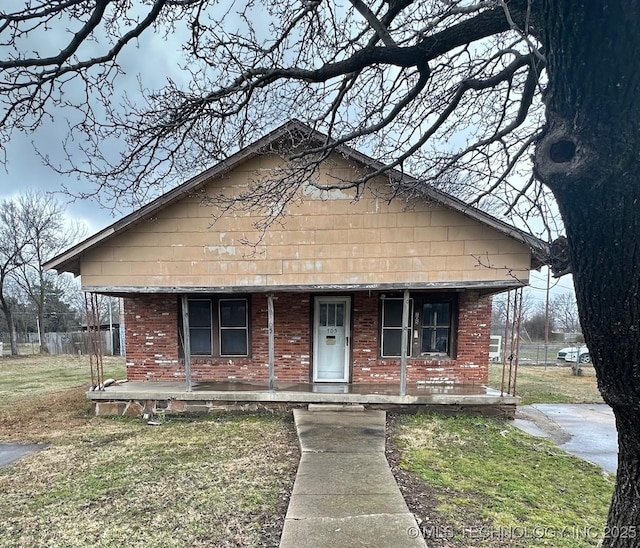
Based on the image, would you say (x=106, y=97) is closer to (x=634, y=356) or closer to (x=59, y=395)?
(x=634, y=356)

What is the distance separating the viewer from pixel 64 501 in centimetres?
409

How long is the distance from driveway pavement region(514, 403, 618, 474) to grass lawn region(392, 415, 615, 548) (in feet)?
1.57

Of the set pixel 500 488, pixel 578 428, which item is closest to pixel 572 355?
pixel 578 428

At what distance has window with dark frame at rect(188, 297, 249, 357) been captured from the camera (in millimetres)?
8883

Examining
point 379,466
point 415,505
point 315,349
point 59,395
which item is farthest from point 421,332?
point 59,395

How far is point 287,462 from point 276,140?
224 inches

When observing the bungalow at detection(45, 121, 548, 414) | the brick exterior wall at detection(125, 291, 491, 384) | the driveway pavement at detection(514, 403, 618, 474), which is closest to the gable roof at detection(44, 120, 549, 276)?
the bungalow at detection(45, 121, 548, 414)

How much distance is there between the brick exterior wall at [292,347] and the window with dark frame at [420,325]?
0.65ft

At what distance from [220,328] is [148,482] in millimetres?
4610

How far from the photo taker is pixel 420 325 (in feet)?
28.7

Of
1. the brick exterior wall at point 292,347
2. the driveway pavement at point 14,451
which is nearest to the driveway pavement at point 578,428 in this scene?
the brick exterior wall at point 292,347

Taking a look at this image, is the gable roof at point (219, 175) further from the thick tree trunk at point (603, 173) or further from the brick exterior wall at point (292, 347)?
the thick tree trunk at point (603, 173)

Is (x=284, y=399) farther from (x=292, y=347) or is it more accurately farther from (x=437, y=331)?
(x=437, y=331)

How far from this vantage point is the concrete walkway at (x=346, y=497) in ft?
10.1
